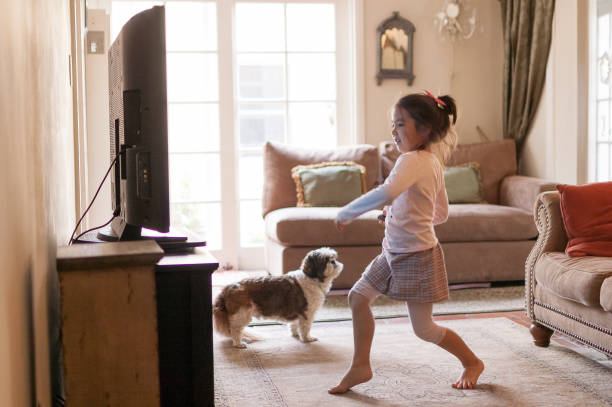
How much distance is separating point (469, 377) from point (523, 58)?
3.24 metres

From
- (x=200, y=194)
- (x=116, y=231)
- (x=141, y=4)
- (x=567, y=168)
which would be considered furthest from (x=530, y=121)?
(x=116, y=231)

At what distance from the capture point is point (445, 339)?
2.51m

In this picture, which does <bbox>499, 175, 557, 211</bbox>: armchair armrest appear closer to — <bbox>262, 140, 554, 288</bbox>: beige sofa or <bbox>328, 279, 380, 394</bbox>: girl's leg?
<bbox>262, 140, 554, 288</bbox>: beige sofa

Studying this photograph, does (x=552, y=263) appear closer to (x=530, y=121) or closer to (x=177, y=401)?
(x=177, y=401)

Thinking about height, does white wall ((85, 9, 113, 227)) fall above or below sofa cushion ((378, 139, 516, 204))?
above

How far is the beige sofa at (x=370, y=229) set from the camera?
4199mm

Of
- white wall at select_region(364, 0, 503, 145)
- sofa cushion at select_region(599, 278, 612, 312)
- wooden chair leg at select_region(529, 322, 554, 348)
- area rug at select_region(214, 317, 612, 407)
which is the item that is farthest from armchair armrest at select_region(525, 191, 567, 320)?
white wall at select_region(364, 0, 503, 145)

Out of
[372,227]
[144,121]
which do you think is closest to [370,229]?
[372,227]

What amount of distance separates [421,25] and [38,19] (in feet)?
13.0

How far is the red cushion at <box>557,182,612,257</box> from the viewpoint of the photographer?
2889mm

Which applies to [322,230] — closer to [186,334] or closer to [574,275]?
[574,275]

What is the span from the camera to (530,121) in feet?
17.3

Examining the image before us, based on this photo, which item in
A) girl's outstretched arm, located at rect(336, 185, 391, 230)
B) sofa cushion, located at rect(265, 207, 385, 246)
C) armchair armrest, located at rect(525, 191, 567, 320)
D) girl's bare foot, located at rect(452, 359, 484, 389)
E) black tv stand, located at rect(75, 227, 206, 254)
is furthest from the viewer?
sofa cushion, located at rect(265, 207, 385, 246)

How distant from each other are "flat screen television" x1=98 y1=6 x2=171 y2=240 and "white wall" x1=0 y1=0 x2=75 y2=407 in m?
0.22
